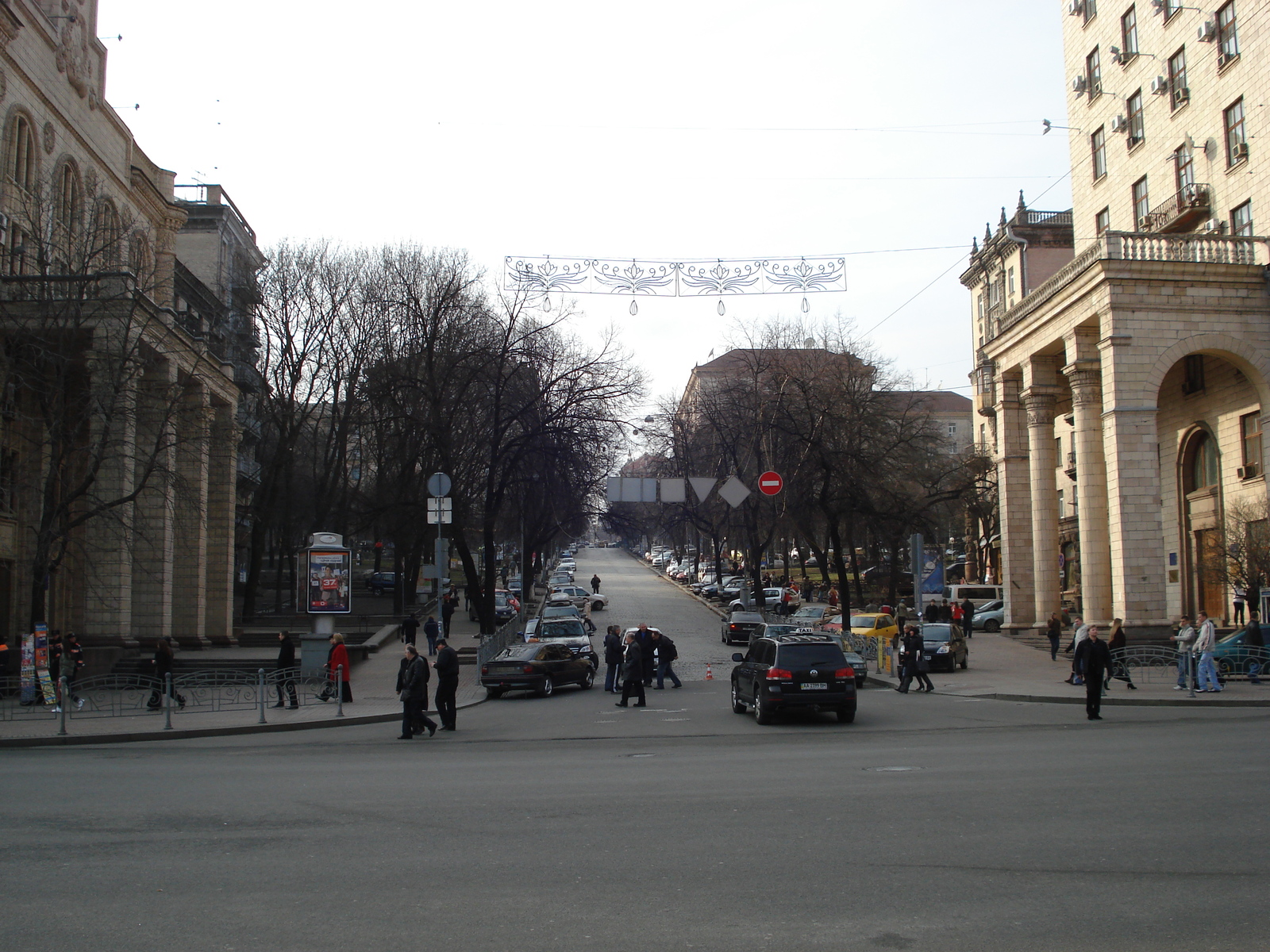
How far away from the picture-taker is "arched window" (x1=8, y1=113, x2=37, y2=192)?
102 feet

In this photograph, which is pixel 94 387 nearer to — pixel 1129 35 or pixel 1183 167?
pixel 1183 167

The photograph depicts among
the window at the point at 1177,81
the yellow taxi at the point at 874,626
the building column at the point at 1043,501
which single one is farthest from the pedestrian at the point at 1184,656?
the window at the point at 1177,81

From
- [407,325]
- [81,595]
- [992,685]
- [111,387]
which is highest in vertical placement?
[407,325]

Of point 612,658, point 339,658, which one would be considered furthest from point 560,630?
point 339,658

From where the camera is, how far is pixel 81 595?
105 feet

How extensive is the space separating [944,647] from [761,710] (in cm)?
1391

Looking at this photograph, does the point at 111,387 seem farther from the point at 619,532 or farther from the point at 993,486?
the point at 993,486

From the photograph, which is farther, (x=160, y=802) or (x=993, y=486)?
(x=993, y=486)

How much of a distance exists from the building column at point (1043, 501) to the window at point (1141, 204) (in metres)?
6.69

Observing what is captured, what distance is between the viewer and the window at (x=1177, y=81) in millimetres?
35562

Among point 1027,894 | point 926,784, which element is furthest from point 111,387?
point 1027,894

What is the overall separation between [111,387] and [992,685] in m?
22.2

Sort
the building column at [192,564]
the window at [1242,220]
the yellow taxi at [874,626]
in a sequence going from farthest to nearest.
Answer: the yellow taxi at [874,626] → the building column at [192,564] → the window at [1242,220]

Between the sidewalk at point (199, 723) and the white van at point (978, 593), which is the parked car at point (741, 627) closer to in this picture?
the white van at point (978, 593)
